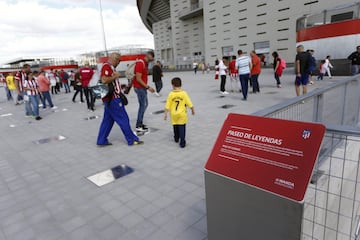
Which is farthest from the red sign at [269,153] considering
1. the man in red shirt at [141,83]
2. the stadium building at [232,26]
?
the stadium building at [232,26]

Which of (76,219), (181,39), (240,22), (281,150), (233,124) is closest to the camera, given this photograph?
(281,150)

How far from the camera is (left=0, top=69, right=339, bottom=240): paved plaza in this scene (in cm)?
247

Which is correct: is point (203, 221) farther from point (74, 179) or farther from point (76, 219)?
point (74, 179)

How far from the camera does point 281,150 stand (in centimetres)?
137

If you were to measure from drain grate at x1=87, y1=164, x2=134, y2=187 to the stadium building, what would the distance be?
1453 cm

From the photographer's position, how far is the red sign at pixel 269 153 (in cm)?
127

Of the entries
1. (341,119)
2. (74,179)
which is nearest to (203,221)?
(74,179)

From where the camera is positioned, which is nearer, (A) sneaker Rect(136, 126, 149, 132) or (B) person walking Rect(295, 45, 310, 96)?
(A) sneaker Rect(136, 126, 149, 132)

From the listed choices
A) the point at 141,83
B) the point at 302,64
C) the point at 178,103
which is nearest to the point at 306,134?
the point at 178,103

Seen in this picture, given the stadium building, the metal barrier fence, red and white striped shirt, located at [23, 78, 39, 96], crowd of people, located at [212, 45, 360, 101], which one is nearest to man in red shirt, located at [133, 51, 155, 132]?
the metal barrier fence

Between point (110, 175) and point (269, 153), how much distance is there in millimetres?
2845

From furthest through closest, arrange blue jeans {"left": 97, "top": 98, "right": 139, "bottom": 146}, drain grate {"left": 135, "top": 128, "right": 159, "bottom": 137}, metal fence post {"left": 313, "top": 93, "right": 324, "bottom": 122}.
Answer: drain grate {"left": 135, "top": 128, "right": 159, "bottom": 137} → blue jeans {"left": 97, "top": 98, "right": 139, "bottom": 146} → metal fence post {"left": 313, "top": 93, "right": 324, "bottom": 122}

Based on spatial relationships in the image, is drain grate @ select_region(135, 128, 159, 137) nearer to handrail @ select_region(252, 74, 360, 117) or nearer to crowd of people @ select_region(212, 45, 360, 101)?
handrail @ select_region(252, 74, 360, 117)

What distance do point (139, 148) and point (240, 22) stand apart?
34087 millimetres
